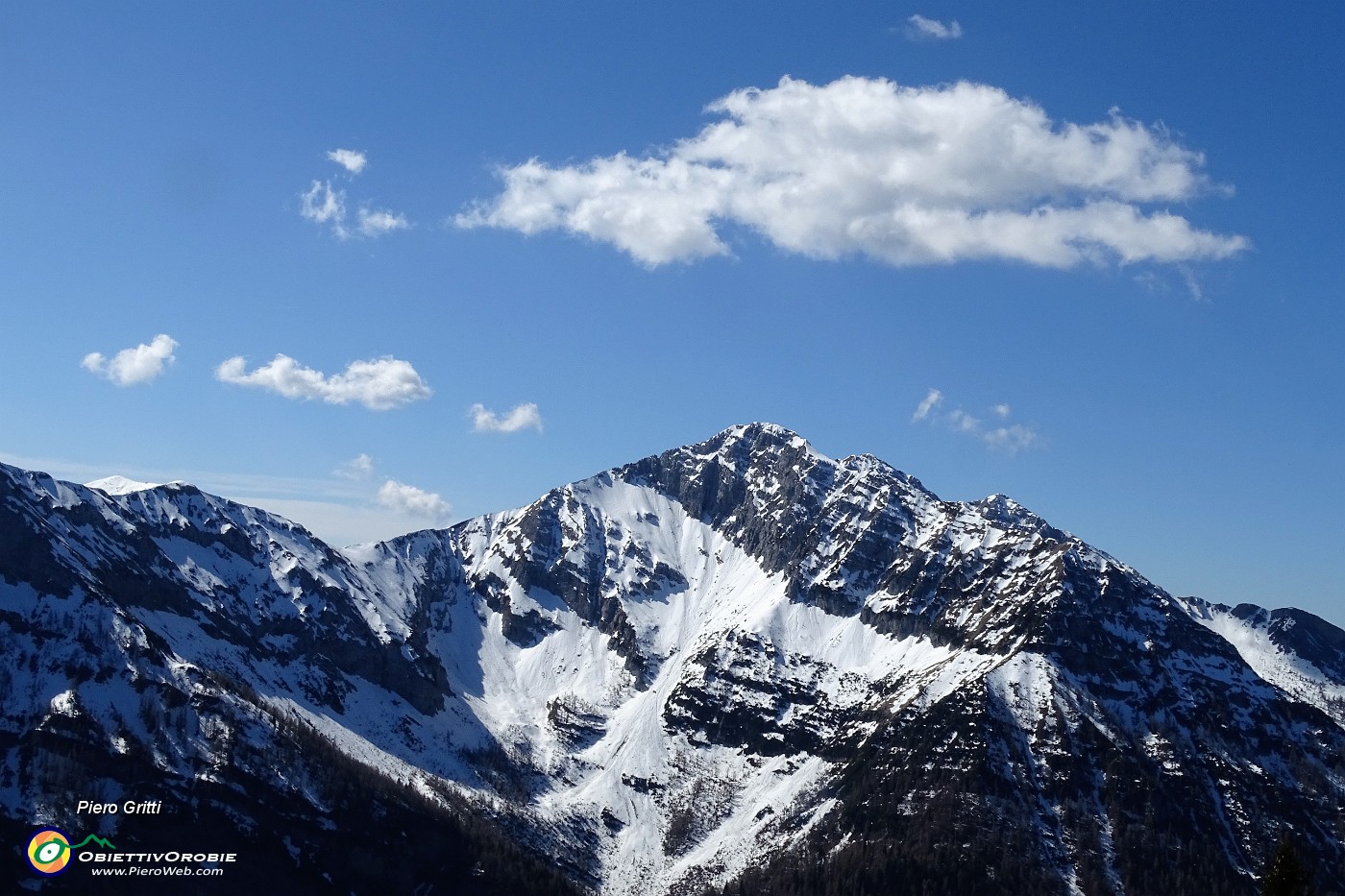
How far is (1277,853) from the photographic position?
257ft
